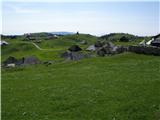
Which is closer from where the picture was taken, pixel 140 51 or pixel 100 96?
pixel 100 96

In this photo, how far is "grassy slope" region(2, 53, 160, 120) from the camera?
2062cm

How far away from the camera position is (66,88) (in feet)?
Result: 93.2

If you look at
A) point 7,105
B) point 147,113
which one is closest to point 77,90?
point 7,105

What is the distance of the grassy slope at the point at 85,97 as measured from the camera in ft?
67.7

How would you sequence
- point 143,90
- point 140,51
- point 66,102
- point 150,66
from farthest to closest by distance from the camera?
point 140,51 → point 150,66 → point 143,90 → point 66,102

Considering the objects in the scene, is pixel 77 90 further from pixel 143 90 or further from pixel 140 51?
pixel 140 51

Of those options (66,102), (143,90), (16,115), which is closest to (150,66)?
(143,90)

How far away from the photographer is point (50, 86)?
30078 millimetres

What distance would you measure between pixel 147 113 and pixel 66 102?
242 inches

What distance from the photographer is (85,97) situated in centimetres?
2456

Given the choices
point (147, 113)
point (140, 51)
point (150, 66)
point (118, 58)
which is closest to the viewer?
point (147, 113)

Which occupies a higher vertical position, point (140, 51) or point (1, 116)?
point (140, 51)

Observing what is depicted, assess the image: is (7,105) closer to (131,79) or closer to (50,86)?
(50,86)

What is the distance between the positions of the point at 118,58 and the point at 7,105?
102ft
